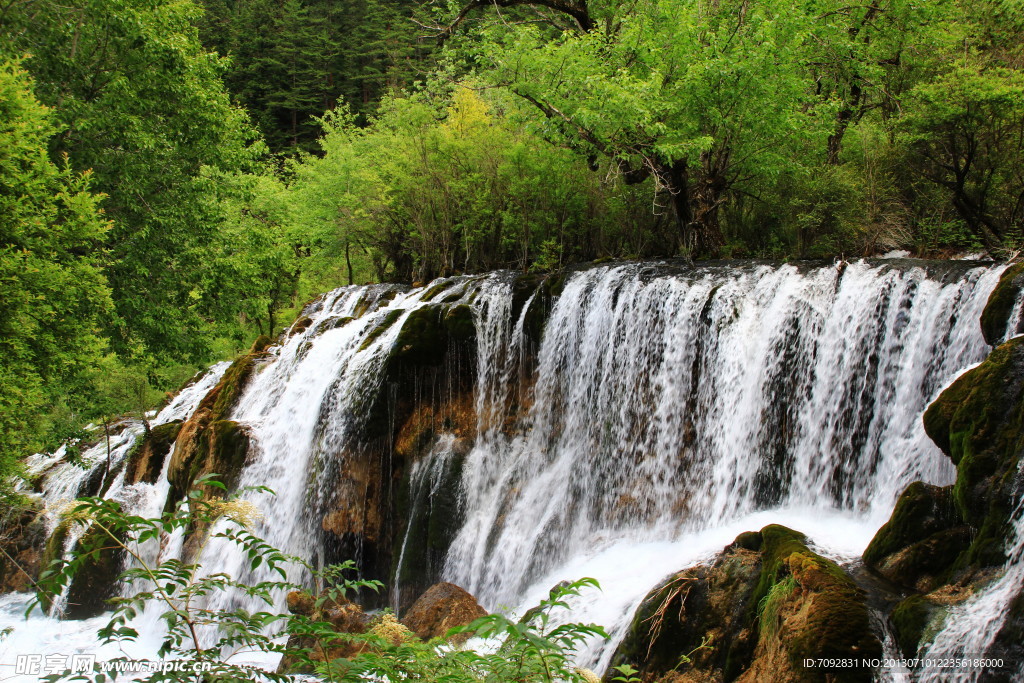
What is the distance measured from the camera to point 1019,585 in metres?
4.44

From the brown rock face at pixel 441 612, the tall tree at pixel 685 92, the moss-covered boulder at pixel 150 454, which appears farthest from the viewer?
the moss-covered boulder at pixel 150 454

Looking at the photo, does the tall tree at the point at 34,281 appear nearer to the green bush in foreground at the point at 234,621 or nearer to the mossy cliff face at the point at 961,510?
the green bush in foreground at the point at 234,621

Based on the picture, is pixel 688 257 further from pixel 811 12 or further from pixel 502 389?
pixel 811 12

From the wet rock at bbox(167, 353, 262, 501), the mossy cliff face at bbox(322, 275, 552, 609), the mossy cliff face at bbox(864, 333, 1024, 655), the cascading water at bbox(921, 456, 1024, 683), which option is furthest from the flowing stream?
the wet rock at bbox(167, 353, 262, 501)

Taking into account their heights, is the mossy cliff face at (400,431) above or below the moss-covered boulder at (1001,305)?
below

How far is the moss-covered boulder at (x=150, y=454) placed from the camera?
15.5 m

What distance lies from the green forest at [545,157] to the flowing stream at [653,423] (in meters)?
2.81

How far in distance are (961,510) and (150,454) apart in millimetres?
15949

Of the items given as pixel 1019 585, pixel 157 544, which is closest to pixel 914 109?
pixel 1019 585

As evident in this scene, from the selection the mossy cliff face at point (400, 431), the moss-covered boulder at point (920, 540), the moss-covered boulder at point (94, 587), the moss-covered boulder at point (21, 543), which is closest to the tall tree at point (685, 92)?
the mossy cliff face at point (400, 431)

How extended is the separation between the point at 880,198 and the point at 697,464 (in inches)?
253

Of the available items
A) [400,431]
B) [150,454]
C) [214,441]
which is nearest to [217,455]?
[214,441]

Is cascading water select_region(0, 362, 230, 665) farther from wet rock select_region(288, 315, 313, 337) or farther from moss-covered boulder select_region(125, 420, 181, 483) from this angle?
wet rock select_region(288, 315, 313, 337)

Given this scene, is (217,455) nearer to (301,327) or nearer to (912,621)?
(301,327)
